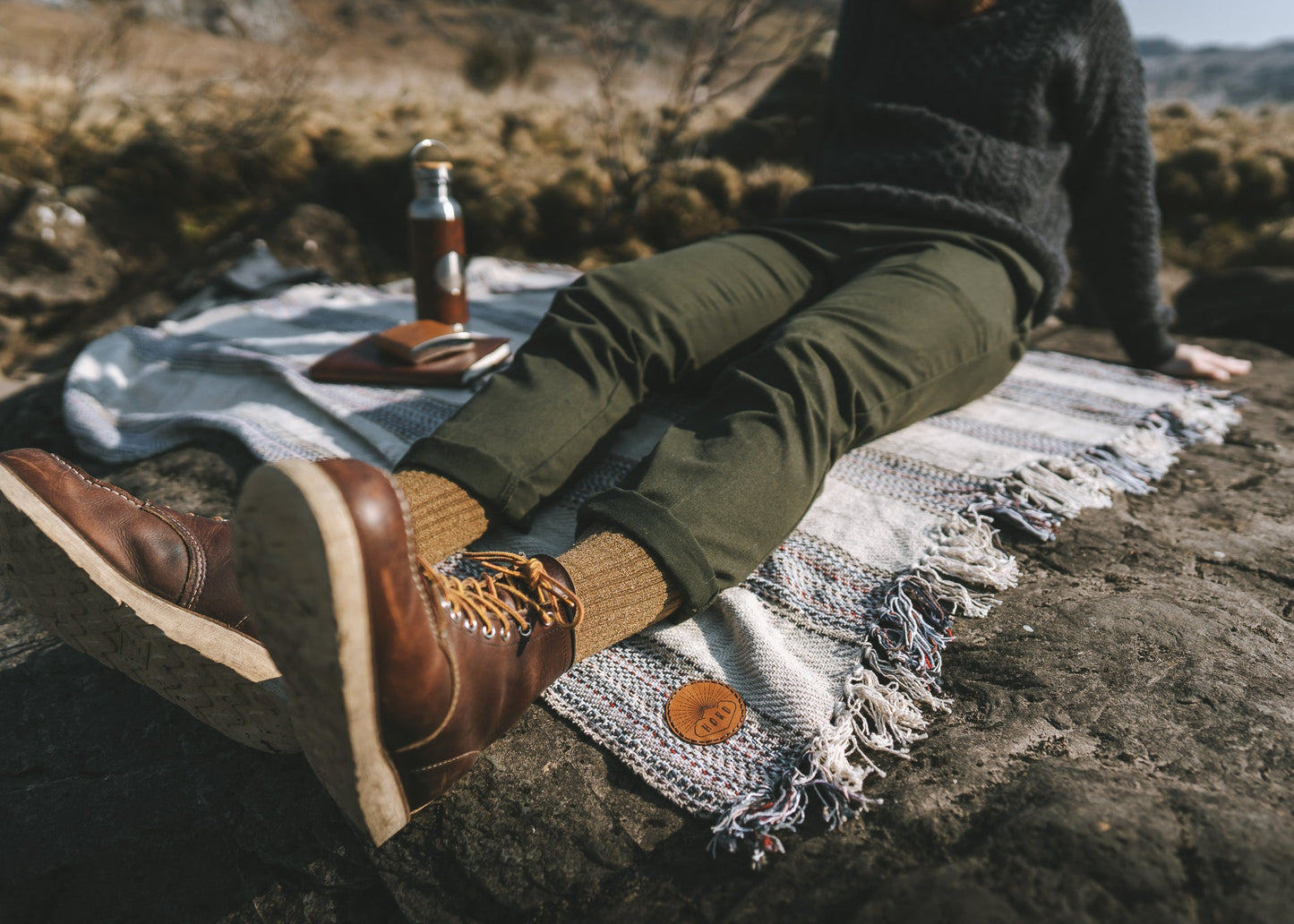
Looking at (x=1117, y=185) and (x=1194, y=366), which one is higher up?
(x=1117, y=185)

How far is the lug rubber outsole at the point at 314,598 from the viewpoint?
0.68m

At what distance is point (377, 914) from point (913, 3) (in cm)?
207

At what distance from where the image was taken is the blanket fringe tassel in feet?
2.90

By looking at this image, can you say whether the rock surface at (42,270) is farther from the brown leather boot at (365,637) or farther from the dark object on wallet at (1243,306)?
the dark object on wallet at (1243,306)

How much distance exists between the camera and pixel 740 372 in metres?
1.26

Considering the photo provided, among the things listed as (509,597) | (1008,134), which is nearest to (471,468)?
(509,597)

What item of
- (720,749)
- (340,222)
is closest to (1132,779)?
(720,749)

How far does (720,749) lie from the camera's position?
981 mm

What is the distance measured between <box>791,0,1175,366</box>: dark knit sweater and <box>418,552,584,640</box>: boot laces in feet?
4.21

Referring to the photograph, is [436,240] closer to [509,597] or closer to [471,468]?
[471,468]

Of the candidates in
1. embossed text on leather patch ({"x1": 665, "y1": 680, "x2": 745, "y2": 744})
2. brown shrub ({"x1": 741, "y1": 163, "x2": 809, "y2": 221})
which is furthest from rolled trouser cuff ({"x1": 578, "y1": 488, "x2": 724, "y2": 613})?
brown shrub ({"x1": 741, "y1": 163, "x2": 809, "y2": 221})

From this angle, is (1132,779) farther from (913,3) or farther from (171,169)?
(171,169)

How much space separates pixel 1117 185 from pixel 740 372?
1349mm

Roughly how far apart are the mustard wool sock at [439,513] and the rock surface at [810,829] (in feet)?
1.07
